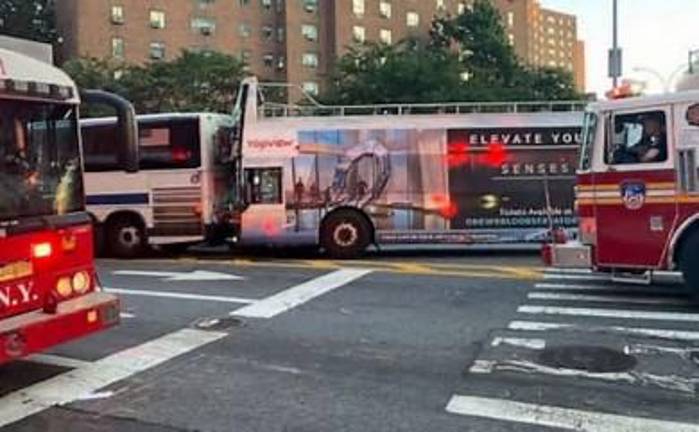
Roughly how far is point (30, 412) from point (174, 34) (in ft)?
241

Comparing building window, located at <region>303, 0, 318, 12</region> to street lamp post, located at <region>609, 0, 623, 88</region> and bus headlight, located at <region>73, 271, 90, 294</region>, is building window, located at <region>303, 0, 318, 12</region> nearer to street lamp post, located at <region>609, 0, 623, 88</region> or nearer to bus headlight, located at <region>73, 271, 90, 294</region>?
street lamp post, located at <region>609, 0, 623, 88</region>

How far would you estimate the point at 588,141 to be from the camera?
11562 millimetres

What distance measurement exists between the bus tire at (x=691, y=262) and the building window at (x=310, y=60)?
2958 inches

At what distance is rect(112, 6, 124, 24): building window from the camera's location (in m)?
74.1

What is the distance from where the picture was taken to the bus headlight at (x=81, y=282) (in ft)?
25.2

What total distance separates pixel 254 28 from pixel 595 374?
77662 mm

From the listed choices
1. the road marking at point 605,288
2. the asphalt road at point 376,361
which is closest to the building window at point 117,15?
the asphalt road at point 376,361

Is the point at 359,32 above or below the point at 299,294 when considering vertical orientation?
above

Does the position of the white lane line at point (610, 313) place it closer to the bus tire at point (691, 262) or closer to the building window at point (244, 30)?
the bus tire at point (691, 262)

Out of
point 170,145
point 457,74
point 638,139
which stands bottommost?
point 638,139

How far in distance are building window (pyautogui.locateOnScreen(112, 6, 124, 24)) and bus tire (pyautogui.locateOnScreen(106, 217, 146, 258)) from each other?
59467mm

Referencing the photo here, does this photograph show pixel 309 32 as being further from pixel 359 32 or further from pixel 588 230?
pixel 588 230

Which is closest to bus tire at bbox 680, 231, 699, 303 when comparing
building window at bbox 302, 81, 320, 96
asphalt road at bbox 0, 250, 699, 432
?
asphalt road at bbox 0, 250, 699, 432

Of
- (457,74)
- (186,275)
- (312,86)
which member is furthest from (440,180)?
(312,86)
